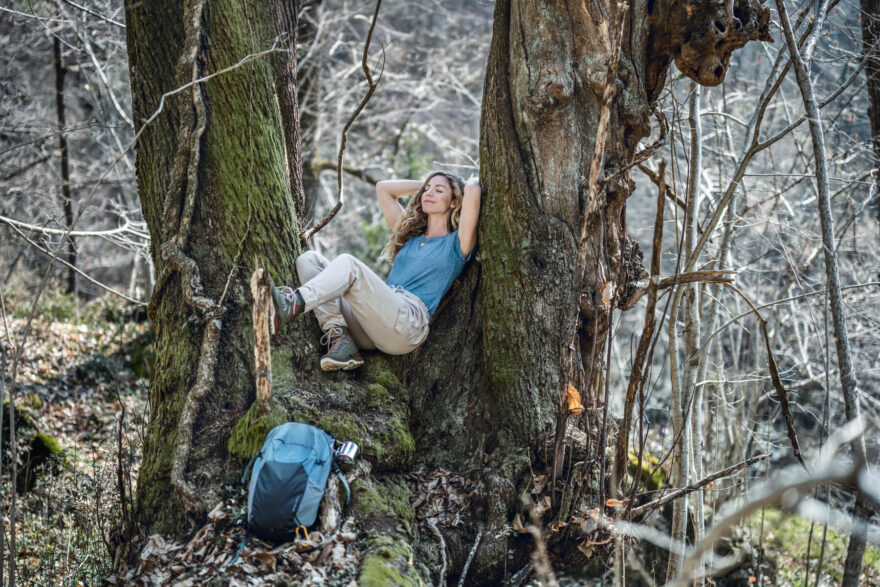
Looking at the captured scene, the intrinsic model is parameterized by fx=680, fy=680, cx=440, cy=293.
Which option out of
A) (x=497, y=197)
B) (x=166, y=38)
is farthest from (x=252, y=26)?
(x=497, y=197)

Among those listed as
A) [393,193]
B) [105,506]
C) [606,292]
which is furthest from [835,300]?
[105,506]

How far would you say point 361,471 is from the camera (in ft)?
11.7

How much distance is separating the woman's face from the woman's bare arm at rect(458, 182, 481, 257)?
0.34 m

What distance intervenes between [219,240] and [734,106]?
8.14 metres

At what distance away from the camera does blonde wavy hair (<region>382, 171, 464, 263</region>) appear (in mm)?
4582

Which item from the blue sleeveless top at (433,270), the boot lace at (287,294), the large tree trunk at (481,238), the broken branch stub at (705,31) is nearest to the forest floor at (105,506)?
the large tree trunk at (481,238)

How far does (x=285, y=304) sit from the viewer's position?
3566mm

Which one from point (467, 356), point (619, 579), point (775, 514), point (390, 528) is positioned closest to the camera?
point (619, 579)

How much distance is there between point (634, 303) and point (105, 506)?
159 inches

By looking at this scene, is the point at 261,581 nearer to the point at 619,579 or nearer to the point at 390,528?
the point at 390,528

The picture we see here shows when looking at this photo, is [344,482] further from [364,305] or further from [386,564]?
[364,305]

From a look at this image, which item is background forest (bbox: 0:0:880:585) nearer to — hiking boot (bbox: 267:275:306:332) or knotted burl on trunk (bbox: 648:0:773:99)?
knotted burl on trunk (bbox: 648:0:773:99)

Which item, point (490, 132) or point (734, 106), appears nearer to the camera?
point (490, 132)

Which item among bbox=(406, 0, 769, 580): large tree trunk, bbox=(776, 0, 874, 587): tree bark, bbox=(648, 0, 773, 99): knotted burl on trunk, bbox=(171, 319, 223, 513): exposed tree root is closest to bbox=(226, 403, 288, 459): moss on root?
bbox=(171, 319, 223, 513): exposed tree root
